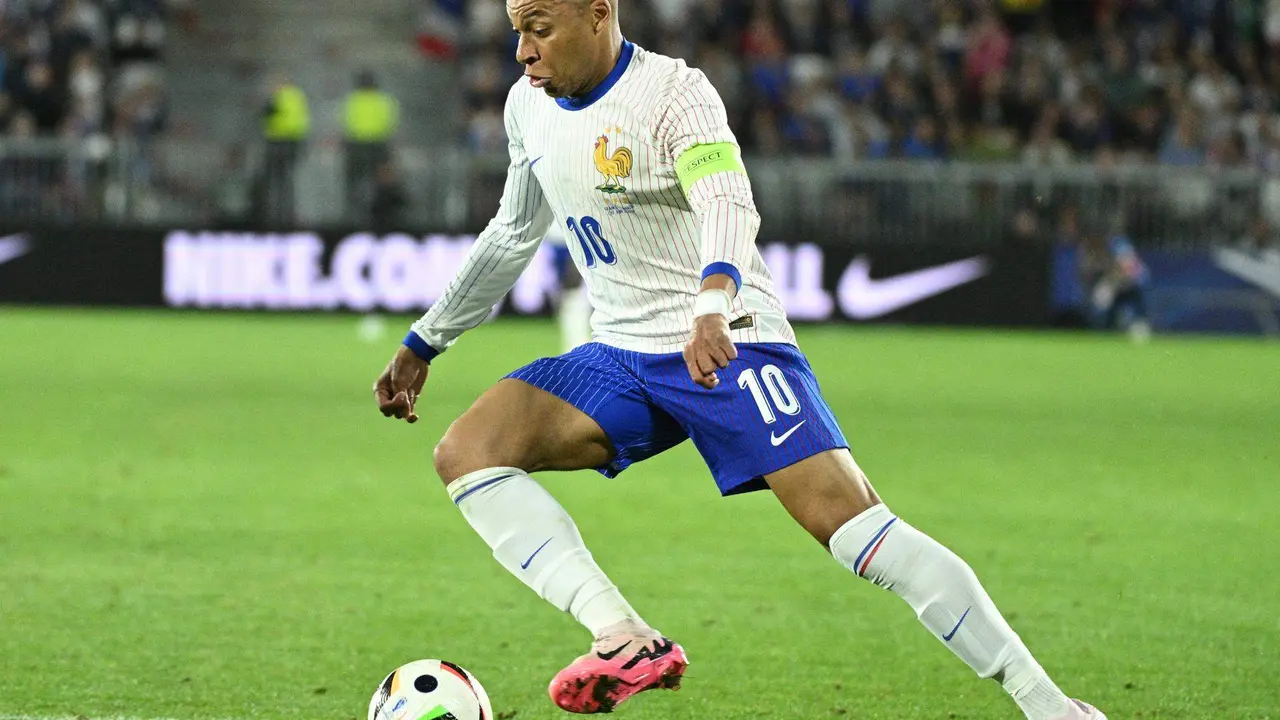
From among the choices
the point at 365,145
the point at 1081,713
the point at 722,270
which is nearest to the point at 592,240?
the point at 722,270

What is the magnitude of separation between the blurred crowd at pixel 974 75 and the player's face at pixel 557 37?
15673 mm

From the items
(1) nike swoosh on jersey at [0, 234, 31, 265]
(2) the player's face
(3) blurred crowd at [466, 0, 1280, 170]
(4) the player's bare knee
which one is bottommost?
(1) nike swoosh on jersey at [0, 234, 31, 265]

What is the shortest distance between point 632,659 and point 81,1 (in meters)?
20.4

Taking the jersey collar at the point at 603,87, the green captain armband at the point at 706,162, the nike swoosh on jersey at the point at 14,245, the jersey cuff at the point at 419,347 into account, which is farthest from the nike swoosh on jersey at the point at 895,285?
the green captain armband at the point at 706,162

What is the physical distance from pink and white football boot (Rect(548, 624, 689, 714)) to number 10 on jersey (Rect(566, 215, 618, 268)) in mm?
966

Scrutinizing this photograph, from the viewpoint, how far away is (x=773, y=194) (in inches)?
777

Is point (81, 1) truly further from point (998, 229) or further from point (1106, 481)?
point (1106, 481)

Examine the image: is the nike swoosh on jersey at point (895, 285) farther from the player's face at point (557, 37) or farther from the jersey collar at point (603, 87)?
the player's face at point (557, 37)

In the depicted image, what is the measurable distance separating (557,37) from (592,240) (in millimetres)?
525

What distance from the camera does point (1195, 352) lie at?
17.9m

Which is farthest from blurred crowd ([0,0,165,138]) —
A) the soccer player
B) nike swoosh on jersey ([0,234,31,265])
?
the soccer player

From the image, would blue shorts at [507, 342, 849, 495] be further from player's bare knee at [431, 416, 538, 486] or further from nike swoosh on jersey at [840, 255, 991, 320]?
nike swoosh on jersey at [840, 255, 991, 320]

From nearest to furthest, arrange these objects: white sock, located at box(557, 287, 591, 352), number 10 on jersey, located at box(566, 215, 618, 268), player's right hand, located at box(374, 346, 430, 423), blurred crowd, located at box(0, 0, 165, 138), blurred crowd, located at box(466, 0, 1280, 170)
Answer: number 10 on jersey, located at box(566, 215, 618, 268), player's right hand, located at box(374, 346, 430, 423), white sock, located at box(557, 287, 591, 352), blurred crowd, located at box(466, 0, 1280, 170), blurred crowd, located at box(0, 0, 165, 138)

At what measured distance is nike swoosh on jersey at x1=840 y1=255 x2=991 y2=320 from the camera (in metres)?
19.7
